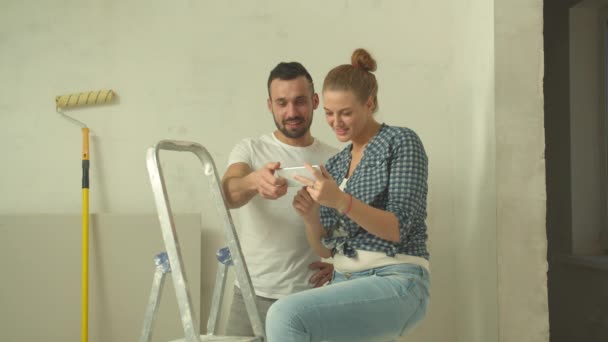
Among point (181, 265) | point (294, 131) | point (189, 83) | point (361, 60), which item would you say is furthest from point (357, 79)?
point (189, 83)

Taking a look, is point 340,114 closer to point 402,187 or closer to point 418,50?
point 402,187

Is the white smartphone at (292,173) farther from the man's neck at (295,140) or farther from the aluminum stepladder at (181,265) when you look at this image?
the man's neck at (295,140)

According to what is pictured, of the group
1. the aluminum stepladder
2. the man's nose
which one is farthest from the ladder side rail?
the man's nose

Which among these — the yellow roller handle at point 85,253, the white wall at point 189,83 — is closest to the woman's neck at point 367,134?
the white wall at point 189,83

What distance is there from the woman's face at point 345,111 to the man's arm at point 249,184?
0.19 m

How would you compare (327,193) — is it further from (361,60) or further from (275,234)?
(275,234)

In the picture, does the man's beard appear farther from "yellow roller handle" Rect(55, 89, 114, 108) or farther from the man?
"yellow roller handle" Rect(55, 89, 114, 108)

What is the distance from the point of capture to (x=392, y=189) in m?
1.35

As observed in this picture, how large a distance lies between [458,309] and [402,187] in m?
1.28

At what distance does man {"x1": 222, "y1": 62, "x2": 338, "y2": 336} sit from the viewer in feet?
6.07

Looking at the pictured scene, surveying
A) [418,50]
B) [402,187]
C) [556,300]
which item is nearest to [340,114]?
[402,187]

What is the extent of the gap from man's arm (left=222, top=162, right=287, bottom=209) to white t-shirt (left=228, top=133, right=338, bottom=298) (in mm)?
76

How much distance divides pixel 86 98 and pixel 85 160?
289mm

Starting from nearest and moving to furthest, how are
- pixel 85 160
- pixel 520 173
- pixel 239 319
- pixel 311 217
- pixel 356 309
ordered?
pixel 356 309 → pixel 311 217 → pixel 520 173 → pixel 239 319 → pixel 85 160
